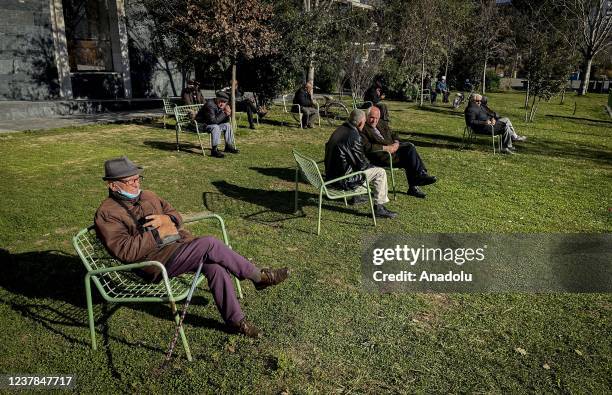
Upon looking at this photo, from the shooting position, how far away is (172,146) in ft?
33.8

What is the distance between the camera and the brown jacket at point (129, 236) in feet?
10.8

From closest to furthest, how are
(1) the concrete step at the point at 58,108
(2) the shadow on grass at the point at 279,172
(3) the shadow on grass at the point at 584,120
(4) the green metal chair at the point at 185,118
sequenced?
(2) the shadow on grass at the point at 279,172 → (4) the green metal chair at the point at 185,118 → (1) the concrete step at the point at 58,108 → (3) the shadow on grass at the point at 584,120

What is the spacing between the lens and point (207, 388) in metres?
2.98

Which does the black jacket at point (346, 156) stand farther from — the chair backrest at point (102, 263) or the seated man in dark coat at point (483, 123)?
the seated man in dark coat at point (483, 123)

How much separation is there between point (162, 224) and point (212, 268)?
0.56 metres

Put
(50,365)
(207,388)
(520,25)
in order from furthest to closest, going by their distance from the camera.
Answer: (520,25)
(50,365)
(207,388)

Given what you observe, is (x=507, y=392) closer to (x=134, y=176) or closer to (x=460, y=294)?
(x=460, y=294)

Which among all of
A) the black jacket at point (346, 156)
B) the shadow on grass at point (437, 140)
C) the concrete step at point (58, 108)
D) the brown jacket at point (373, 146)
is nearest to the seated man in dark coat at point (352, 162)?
the black jacket at point (346, 156)

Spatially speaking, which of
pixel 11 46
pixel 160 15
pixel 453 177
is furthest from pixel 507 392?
pixel 11 46

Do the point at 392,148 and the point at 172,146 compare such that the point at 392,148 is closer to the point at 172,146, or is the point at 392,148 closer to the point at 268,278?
the point at 268,278

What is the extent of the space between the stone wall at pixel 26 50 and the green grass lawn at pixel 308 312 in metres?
8.59

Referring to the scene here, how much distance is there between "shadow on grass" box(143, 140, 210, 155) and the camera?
9.83m

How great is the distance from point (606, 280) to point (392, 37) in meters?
23.7

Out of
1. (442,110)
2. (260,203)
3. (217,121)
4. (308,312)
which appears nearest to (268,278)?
(308,312)
